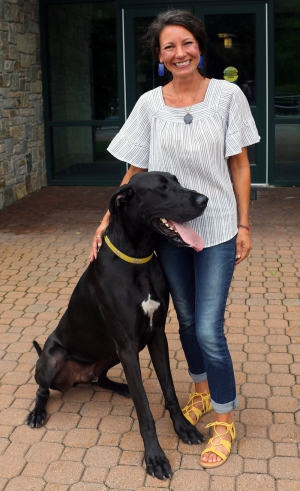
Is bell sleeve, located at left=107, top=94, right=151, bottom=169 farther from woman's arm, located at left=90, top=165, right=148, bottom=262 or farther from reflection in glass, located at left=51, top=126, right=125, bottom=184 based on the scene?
reflection in glass, located at left=51, top=126, right=125, bottom=184

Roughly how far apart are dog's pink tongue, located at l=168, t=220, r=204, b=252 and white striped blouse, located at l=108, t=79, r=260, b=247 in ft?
0.37

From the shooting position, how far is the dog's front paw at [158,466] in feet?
10.6

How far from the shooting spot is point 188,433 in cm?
356

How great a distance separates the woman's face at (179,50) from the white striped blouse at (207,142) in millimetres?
152

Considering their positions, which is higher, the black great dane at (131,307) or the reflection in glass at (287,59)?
the reflection in glass at (287,59)

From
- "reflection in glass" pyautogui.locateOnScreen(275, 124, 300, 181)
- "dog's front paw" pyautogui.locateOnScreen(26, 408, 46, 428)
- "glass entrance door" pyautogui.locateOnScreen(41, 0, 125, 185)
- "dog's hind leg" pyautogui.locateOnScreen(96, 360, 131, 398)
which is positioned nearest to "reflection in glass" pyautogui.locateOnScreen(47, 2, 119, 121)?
"glass entrance door" pyautogui.locateOnScreen(41, 0, 125, 185)

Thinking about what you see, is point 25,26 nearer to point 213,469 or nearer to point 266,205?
point 266,205

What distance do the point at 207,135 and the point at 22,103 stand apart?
7.67 meters

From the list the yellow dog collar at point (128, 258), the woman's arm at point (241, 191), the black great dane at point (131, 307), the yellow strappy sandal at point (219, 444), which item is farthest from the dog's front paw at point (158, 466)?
the woman's arm at point (241, 191)

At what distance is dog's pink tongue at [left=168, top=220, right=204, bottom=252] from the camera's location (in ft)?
10.2

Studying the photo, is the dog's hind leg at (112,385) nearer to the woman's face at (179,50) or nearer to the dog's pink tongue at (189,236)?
the dog's pink tongue at (189,236)

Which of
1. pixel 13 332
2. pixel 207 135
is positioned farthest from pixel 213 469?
pixel 13 332

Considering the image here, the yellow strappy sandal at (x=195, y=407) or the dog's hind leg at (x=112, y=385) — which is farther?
the dog's hind leg at (x=112, y=385)

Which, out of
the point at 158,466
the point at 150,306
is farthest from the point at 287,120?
the point at 158,466
